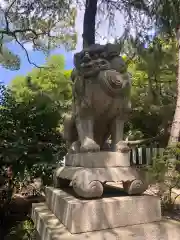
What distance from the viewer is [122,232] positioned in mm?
1897

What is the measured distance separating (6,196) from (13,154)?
4.41 ft

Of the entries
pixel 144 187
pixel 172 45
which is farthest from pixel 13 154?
pixel 172 45

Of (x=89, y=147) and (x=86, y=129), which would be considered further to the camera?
(x=86, y=129)

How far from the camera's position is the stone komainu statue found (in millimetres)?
2213

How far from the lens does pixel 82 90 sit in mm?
2314

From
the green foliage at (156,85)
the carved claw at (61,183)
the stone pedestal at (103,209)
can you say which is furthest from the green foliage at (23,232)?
the green foliage at (156,85)

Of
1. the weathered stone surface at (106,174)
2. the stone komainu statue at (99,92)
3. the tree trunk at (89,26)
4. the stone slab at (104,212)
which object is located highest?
the tree trunk at (89,26)

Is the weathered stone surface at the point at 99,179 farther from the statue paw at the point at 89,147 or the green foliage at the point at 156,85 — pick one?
the green foliage at the point at 156,85

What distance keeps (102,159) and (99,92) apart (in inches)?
24.1

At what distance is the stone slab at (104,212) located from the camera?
187cm

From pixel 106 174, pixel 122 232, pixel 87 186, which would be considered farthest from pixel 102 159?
pixel 122 232

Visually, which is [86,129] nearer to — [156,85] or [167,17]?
[167,17]

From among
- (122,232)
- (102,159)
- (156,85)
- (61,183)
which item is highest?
(156,85)

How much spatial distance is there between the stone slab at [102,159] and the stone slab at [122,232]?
52cm
